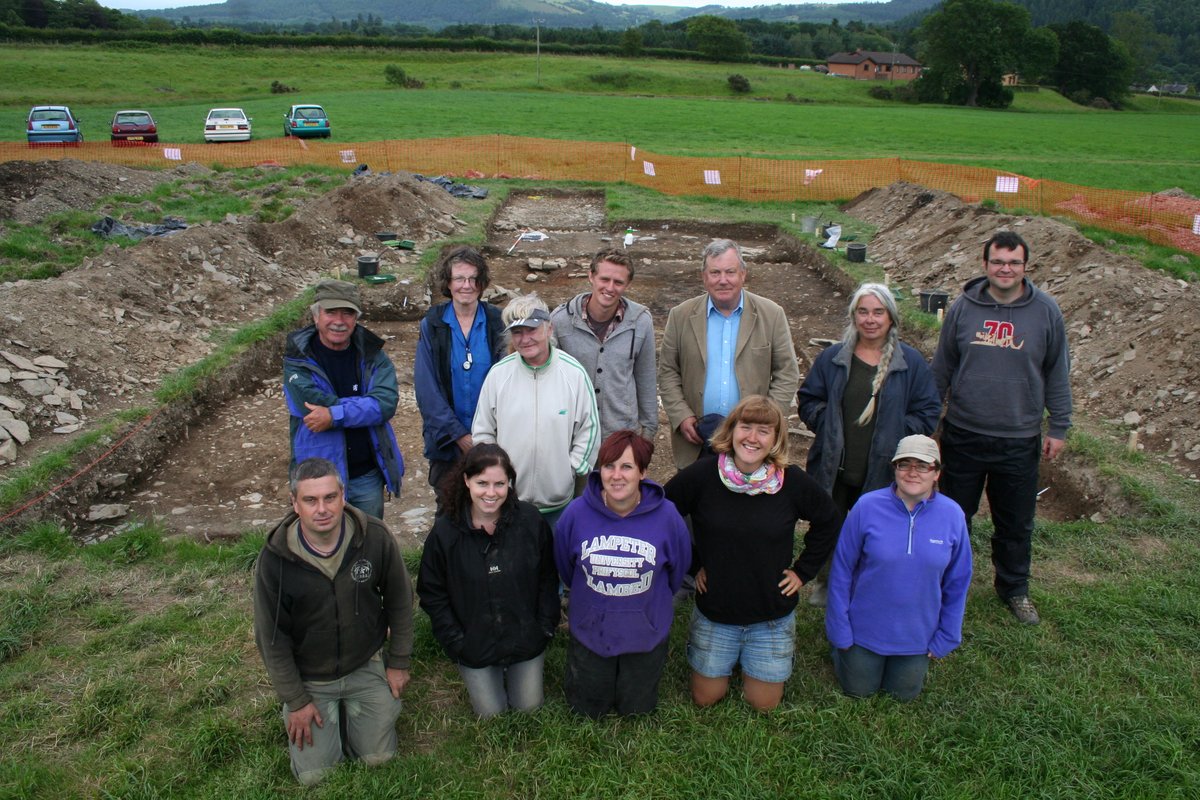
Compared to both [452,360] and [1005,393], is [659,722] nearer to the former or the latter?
[452,360]

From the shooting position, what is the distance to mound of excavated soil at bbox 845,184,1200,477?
307 inches

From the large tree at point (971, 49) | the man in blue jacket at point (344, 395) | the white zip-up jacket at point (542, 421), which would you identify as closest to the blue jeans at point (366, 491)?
the man in blue jacket at point (344, 395)

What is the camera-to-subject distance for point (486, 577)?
12.5 ft

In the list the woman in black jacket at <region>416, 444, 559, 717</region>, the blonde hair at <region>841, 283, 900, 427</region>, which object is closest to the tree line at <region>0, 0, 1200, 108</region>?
the blonde hair at <region>841, 283, 900, 427</region>

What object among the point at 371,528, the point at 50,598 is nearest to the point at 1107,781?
the point at 371,528

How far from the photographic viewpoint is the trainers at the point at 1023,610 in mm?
4770

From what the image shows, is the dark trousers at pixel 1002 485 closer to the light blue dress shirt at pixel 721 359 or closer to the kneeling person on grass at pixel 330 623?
the light blue dress shirt at pixel 721 359

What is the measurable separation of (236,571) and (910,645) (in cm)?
433

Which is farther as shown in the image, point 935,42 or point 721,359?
point 935,42

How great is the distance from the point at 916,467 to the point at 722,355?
4.51 feet

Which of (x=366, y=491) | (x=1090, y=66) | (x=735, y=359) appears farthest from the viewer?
(x=1090, y=66)

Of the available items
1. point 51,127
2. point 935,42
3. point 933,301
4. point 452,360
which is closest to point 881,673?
point 452,360

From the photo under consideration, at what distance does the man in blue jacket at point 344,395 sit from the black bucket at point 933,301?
9291mm

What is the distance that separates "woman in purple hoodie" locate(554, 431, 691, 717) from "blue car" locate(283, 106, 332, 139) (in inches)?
1236
